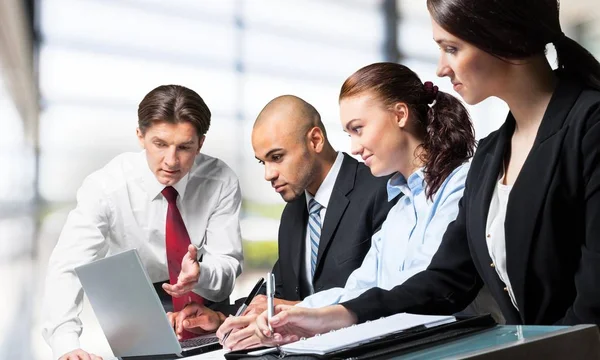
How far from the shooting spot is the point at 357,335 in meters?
0.98

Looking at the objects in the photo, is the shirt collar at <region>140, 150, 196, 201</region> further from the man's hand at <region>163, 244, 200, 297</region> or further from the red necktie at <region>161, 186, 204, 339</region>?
the man's hand at <region>163, 244, 200, 297</region>

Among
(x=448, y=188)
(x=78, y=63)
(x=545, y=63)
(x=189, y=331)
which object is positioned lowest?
(x=189, y=331)

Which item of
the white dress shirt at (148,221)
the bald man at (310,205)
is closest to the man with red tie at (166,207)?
the white dress shirt at (148,221)

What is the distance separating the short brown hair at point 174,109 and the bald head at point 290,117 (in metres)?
0.24

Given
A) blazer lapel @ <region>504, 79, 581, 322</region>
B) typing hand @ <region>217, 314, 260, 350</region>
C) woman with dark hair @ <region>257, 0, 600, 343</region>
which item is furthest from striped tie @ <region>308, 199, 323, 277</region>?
blazer lapel @ <region>504, 79, 581, 322</region>

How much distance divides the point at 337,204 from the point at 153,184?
81cm

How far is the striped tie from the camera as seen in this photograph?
A: 8.69ft

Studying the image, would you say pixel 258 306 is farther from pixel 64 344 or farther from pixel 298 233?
pixel 64 344

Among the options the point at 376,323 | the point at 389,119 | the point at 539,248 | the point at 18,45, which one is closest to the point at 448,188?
the point at 389,119

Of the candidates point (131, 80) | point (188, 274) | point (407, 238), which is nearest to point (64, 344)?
point (188, 274)

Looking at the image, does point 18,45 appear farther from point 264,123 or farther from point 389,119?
point 389,119

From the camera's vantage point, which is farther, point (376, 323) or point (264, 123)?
point (264, 123)

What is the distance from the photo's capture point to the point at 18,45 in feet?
10.4

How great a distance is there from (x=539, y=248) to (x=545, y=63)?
0.36 metres
